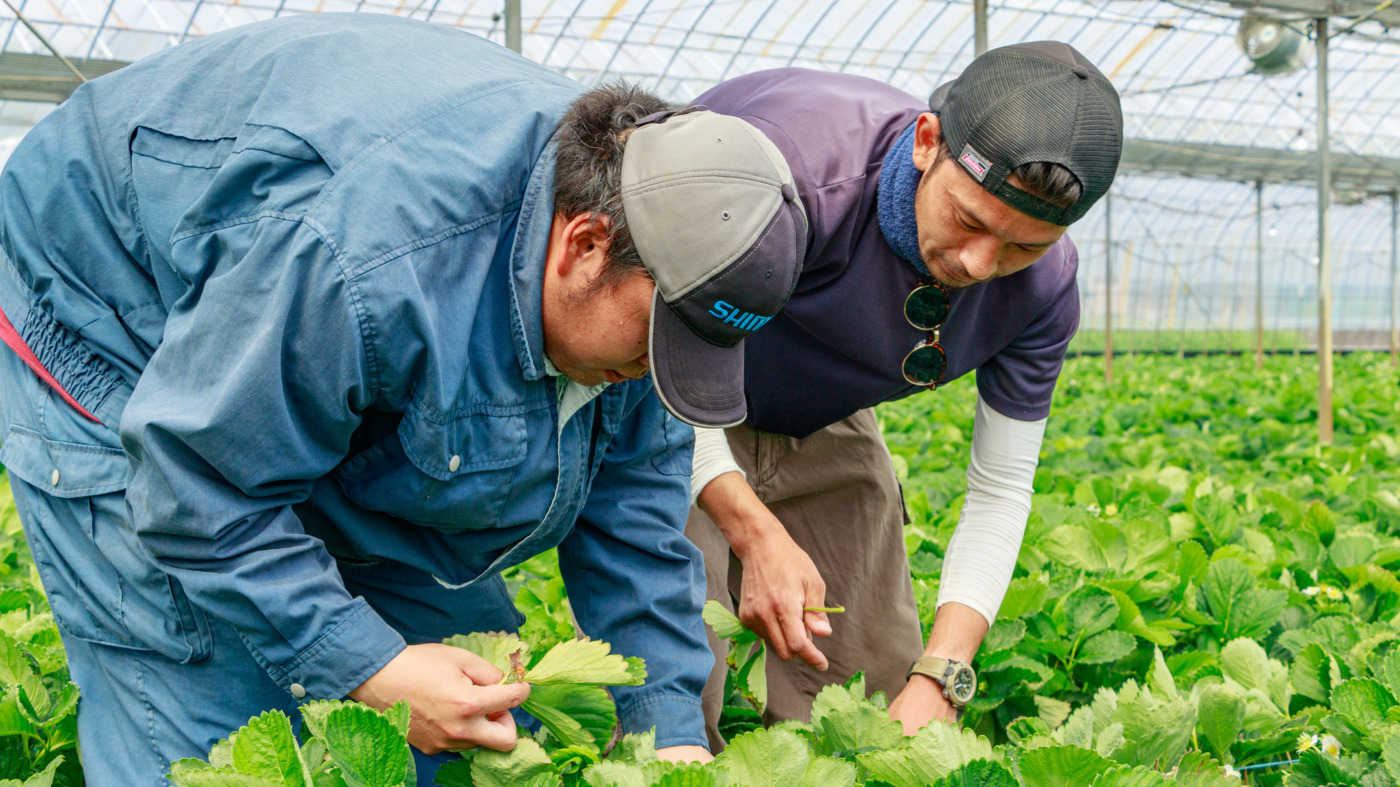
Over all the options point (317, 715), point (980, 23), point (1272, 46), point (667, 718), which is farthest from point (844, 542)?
point (1272, 46)

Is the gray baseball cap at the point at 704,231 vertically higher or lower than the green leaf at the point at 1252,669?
higher

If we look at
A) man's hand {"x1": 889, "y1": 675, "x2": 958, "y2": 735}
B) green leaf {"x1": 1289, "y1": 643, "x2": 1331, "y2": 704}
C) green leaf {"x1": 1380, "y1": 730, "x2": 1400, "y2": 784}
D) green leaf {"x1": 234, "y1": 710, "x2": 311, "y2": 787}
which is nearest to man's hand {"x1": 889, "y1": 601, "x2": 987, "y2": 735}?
man's hand {"x1": 889, "y1": 675, "x2": 958, "y2": 735}

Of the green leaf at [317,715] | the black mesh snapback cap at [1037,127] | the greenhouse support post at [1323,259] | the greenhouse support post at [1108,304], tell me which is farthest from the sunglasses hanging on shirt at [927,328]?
the greenhouse support post at [1108,304]

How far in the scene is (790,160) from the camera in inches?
79.7

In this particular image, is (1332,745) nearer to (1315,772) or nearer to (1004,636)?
(1315,772)

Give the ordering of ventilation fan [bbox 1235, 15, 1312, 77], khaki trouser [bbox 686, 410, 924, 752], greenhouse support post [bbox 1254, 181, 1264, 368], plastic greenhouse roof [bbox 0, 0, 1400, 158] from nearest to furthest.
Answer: khaki trouser [bbox 686, 410, 924, 752] → ventilation fan [bbox 1235, 15, 1312, 77] → plastic greenhouse roof [bbox 0, 0, 1400, 158] → greenhouse support post [bbox 1254, 181, 1264, 368]

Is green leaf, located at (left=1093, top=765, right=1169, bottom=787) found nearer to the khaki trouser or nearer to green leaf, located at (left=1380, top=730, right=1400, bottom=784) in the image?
green leaf, located at (left=1380, top=730, right=1400, bottom=784)

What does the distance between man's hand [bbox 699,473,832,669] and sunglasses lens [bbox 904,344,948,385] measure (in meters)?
0.39

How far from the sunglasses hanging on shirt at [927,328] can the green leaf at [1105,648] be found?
592mm

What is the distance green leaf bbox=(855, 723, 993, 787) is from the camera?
1.39 meters

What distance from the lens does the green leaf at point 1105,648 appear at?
87.4 inches

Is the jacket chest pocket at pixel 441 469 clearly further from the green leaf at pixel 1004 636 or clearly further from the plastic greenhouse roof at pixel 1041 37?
the plastic greenhouse roof at pixel 1041 37

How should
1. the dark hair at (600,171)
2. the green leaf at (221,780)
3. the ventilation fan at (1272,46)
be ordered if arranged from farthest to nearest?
the ventilation fan at (1272,46)
the dark hair at (600,171)
the green leaf at (221,780)

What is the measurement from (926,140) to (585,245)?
78cm
